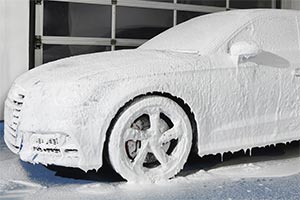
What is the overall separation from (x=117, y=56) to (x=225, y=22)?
42.0 inches

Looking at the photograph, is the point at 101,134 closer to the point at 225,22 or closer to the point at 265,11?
the point at 225,22

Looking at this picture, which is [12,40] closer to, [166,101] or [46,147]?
[46,147]

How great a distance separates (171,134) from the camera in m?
3.56

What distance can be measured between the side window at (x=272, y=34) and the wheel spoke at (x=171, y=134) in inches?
36.5

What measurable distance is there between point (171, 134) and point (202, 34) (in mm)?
1112

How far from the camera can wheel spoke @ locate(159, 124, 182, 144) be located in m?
3.52

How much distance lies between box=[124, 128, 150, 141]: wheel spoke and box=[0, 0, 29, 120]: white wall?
3023 mm

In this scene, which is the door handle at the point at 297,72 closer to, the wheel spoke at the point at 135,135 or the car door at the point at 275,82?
the car door at the point at 275,82

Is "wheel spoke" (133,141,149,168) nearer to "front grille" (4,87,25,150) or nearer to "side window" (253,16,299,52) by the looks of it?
"front grille" (4,87,25,150)

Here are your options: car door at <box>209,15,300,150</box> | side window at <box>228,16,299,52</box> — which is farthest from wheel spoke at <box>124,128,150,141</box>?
side window at <box>228,16,299,52</box>

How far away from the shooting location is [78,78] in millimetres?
3402

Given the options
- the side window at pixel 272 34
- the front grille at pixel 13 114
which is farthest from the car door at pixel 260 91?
the front grille at pixel 13 114

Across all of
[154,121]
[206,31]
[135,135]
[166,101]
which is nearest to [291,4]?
[206,31]

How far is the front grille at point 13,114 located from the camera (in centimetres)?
363
